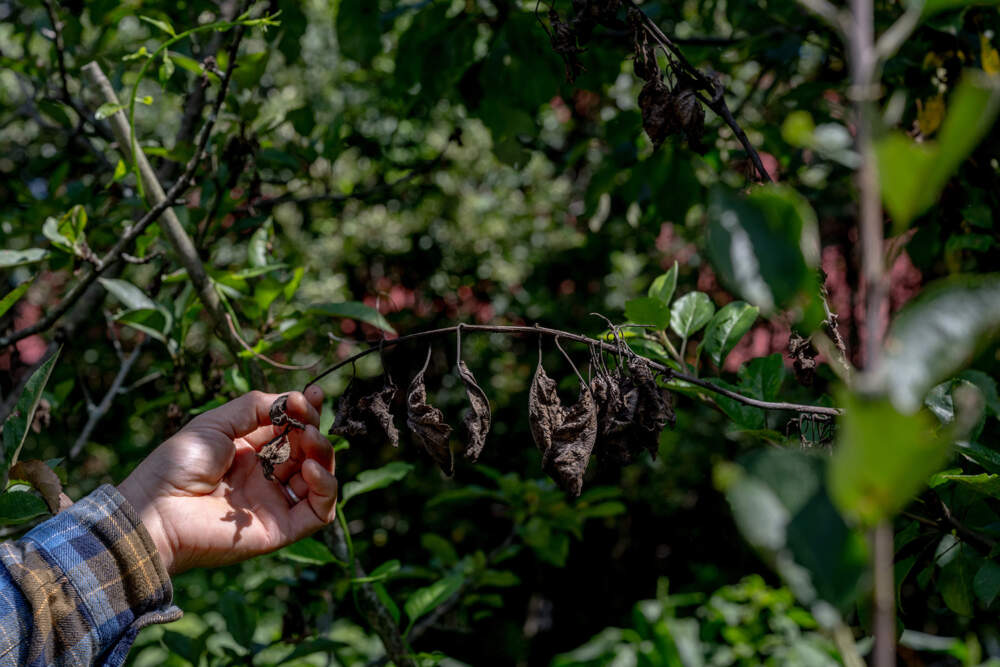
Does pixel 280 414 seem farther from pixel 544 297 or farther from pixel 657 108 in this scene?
pixel 544 297

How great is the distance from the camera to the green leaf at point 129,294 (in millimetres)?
1371

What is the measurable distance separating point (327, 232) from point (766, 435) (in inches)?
129

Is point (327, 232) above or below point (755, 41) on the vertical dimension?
below

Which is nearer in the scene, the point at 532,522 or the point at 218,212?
the point at 218,212

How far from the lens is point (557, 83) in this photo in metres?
1.77

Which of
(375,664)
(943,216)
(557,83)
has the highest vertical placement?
(557,83)

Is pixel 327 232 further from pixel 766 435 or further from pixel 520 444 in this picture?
pixel 766 435

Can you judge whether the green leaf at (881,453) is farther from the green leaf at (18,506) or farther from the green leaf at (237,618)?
the green leaf at (237,618)

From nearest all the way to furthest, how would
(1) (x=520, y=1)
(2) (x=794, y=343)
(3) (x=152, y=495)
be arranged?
1. (2) (x=794, y=343)
2. (3) (x=152, y=495)
3. (1) (x=520, y=1)

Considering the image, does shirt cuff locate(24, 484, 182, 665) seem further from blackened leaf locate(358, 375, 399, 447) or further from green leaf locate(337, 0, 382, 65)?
green leaf locate(337, 0, 382, 65)

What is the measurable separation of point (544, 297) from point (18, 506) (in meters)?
2.69

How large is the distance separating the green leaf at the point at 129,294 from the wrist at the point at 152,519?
1.29ft

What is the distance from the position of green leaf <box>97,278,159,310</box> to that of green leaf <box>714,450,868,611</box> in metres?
1.26

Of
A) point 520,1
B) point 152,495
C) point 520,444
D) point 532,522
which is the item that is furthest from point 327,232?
point 152,495
